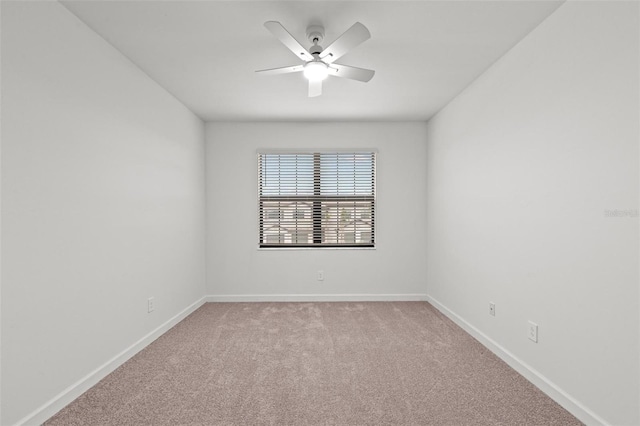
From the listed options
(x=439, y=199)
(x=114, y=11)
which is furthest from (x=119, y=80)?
(x=439, y=199)

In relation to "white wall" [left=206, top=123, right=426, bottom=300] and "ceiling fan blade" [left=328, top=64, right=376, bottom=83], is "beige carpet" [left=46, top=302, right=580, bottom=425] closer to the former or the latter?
"white wall" [left=206, top=123, right=426, bottom=300]

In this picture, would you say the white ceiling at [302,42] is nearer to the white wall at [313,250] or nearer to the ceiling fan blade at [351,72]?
the ceiling fan blade at [351,72]

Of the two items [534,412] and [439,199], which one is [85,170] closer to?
[534,412]

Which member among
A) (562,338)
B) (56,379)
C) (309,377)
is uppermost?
(562,338)

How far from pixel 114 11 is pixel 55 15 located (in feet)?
1.02

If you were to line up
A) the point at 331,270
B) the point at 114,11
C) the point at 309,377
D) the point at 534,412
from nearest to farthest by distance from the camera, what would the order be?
1. the point at 534,412
2. the point at 114,11
3. the point at 309,377
4. the point at 331,270

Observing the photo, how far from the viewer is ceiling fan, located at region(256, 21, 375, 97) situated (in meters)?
1.88

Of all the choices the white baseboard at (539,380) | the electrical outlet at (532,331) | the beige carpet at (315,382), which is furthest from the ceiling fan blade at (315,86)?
the white baseboard at (539,380)

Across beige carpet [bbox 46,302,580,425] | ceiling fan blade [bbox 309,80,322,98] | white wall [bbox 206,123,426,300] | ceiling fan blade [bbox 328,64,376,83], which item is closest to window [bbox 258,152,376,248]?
white wall [bbox 206,123,426,300]

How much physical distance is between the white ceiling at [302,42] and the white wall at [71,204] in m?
0.30

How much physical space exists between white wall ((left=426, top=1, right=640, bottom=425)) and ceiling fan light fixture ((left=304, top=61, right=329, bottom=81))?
55.8 inches

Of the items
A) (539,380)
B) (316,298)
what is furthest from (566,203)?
(316,298)

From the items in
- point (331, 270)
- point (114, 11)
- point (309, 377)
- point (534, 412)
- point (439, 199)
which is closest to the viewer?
point (534, 412)

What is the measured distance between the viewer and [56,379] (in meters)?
1.86
